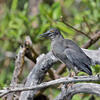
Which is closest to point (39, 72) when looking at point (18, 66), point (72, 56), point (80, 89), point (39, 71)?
point (39, 71)

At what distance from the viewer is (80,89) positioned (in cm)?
241

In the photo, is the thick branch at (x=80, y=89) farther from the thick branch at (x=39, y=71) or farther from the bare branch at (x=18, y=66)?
the bare branch at (x=18, y=66)

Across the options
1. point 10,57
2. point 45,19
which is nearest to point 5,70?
point 10,57

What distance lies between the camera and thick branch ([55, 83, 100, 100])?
229cm

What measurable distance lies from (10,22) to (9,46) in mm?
692

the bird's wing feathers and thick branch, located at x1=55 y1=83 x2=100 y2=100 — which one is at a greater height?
the bird's wing feathers

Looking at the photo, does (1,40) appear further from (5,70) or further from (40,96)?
(40,96)

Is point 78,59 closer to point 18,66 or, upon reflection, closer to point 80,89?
point 80,89

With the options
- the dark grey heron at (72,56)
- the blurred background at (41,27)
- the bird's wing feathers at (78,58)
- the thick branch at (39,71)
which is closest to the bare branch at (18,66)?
the thick branch at (39,71)

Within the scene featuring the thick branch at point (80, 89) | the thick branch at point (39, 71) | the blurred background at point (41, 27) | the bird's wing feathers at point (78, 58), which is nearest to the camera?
the thick branch at point (80, 89)

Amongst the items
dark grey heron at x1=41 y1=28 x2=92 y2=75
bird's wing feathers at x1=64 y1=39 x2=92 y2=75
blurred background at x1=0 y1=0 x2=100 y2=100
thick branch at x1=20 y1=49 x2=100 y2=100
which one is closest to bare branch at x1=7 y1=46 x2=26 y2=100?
thick branch at x1=20 y1=49 x2=100 y2=100

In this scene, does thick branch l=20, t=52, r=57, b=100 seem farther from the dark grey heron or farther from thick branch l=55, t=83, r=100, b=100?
thick branch l=55, t=83, r=100, b=100

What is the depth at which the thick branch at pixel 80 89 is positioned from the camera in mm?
2291

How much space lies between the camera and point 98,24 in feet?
14.6
